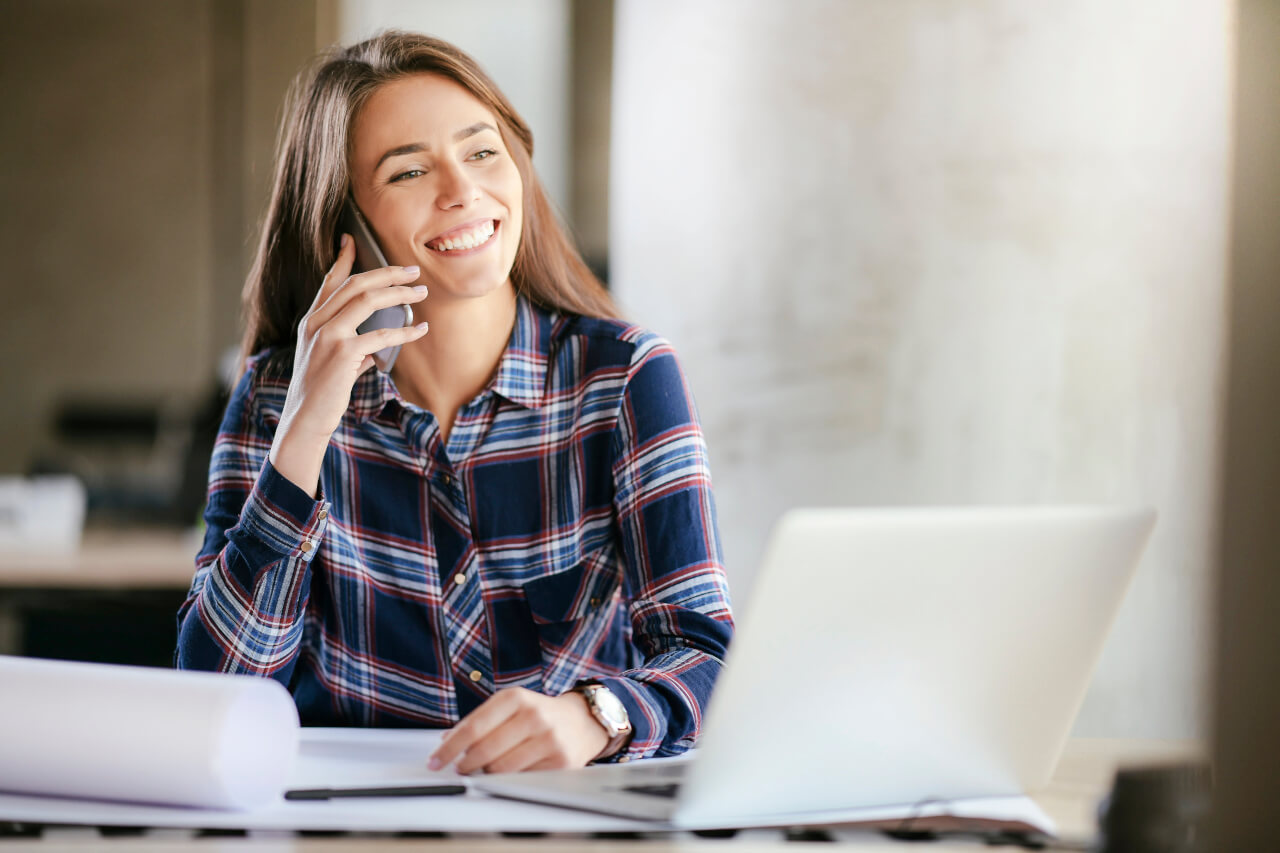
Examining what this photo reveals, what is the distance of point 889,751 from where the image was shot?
81cm

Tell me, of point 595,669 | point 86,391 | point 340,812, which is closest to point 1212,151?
point 595,669

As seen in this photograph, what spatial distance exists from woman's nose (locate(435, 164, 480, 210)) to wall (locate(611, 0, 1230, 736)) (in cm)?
146

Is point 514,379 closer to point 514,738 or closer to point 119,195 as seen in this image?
point 514,738

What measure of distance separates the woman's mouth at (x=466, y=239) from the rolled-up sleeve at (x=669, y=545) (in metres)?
0.23

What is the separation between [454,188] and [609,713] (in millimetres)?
691

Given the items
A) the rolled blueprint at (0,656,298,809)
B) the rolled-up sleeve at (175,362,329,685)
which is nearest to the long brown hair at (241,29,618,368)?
the rolled-up sleeve at (175,362,329,685)

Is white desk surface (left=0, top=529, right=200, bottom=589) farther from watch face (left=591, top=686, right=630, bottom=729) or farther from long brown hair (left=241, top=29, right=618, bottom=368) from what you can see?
watch face (left=591, top=686, right=630, bottom=729)

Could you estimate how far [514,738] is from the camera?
0.96 meters

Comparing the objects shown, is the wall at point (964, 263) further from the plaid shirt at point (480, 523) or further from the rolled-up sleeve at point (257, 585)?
the rolled-up sleeve at point (257, 585)

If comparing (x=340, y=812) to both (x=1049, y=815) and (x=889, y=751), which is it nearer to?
(x=889, y=751)

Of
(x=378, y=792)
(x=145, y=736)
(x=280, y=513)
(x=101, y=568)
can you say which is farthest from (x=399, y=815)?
(x=101, y=568)

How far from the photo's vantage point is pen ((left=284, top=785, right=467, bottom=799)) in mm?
859

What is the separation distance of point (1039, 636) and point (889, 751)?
0.13m

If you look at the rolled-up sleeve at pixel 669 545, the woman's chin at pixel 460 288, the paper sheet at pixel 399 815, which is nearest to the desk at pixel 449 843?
the paper sheet at pixel 399 815
